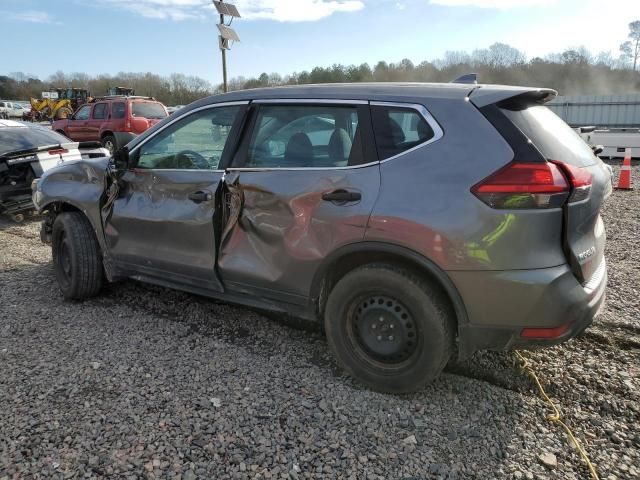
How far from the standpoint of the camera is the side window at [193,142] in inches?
137

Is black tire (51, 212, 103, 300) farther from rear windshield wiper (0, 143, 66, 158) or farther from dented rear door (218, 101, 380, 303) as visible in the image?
rear windshield wiper (0, 143, 66, 158)

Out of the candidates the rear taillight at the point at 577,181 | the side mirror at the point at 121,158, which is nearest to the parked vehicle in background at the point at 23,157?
the side mirror at the point at 121,158

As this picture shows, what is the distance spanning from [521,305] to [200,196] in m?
2.17

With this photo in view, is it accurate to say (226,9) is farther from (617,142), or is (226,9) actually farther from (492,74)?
(492,74)

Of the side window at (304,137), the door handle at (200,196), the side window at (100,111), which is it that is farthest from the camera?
the side window at (100,111)

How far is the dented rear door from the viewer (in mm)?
2828

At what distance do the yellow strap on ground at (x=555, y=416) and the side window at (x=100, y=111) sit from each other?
16591 millimetres

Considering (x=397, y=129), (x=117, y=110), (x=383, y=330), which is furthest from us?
(x=117, y=110)

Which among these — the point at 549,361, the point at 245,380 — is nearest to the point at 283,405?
the point at 245,380

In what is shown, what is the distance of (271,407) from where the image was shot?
283 cm

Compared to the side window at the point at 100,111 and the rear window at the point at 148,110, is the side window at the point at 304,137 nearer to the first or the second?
the rear window at the point at 148,110

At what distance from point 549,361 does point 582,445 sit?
84 centimetres

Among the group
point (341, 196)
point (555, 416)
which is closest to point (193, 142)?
point (341, 196)

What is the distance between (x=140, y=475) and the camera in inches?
91.0
